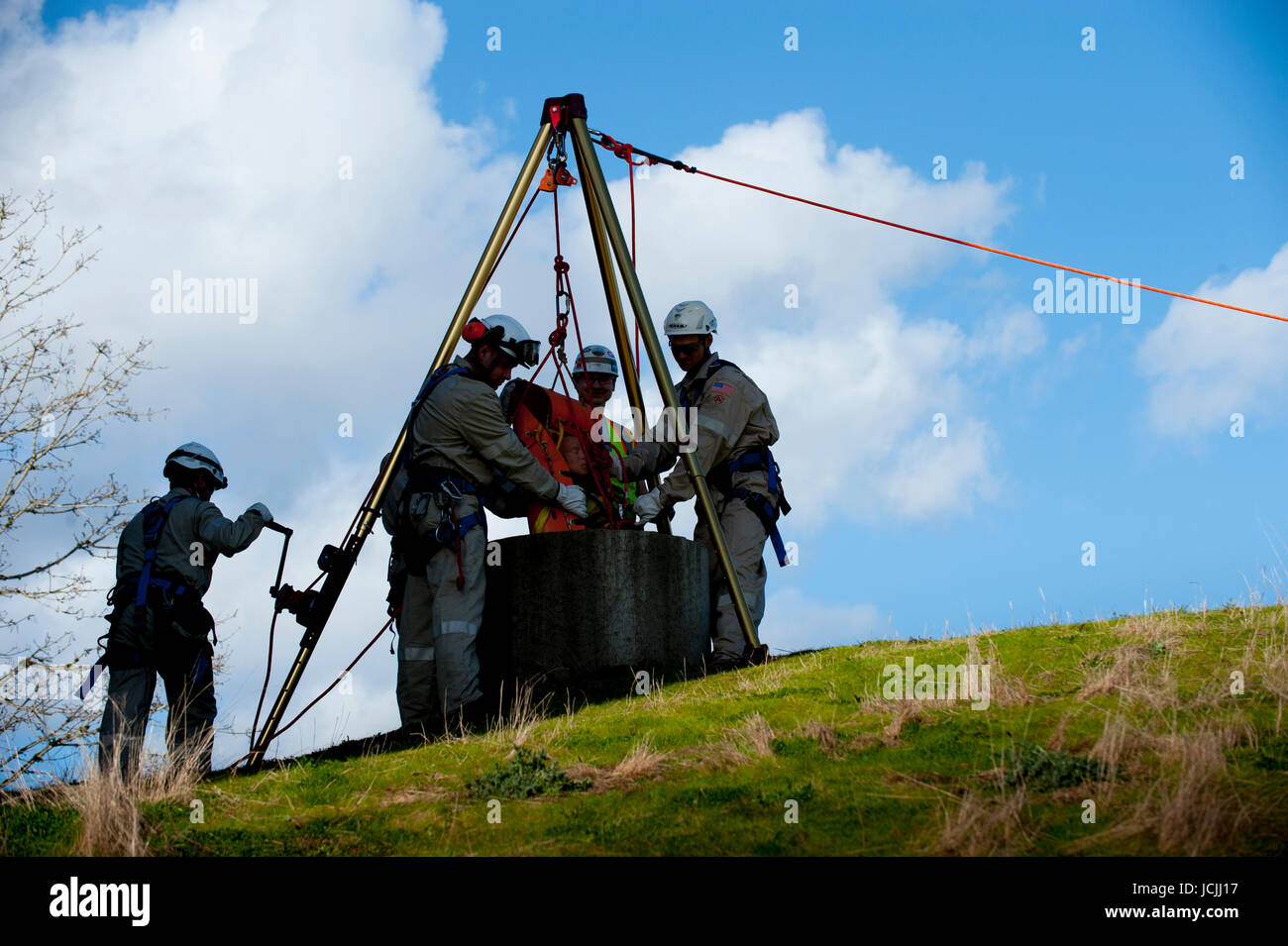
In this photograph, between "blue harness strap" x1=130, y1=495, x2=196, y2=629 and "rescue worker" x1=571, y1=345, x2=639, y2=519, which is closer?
"blue harness strap" x1=130, y1=495, x2=196, y2=629

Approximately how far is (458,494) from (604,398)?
351 centimetres

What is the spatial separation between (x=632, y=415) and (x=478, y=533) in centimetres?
223

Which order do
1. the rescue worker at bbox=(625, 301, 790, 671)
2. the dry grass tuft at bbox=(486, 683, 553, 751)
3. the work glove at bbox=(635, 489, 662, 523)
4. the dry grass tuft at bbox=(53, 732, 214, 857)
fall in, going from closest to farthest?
the dry grass tuft at bbox=(53, 732, 214, 857) → the dry grass tuft at bbox=(486, 683, 553, 751) → the work glove at bbox=(635, 489, 662, 523) → the rescue worker at bbox=(625, 301, 790, 671)

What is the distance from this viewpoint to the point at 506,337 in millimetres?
10164

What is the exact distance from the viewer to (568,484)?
34.8 feet

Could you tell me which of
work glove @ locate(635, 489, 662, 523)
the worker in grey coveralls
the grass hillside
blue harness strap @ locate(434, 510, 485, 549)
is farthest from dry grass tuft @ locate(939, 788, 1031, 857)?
the worker in grey coveralls

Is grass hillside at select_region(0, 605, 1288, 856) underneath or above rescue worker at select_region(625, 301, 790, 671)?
underneath

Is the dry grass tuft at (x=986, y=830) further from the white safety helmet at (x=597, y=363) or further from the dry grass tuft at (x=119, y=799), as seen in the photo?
the white safety helmet at (x=597, y=363)

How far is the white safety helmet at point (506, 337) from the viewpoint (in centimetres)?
1016

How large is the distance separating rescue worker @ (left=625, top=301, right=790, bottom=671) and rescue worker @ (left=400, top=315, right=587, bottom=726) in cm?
137

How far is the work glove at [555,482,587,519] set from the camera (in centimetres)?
1027

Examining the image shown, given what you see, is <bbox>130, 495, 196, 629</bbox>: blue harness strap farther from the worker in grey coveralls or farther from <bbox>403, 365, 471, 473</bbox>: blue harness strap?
<bbox>403, 365, 471, 473</bbox>: blue harness strap

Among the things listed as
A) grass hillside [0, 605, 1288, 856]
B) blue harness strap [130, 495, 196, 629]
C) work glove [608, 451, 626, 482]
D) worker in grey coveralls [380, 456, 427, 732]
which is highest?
work glove [608, 451, 626, 482]
